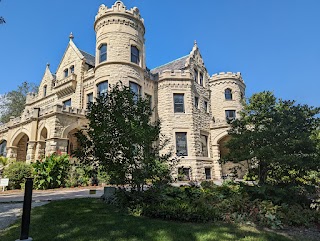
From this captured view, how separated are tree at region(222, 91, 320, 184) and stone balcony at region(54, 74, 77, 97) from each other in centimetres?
1893

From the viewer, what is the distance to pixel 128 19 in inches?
862

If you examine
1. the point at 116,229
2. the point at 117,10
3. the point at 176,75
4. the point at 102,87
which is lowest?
the point at 116,229

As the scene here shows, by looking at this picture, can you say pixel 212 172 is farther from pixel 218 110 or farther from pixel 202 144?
pixel 218 110

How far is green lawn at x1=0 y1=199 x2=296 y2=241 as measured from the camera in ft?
16.5

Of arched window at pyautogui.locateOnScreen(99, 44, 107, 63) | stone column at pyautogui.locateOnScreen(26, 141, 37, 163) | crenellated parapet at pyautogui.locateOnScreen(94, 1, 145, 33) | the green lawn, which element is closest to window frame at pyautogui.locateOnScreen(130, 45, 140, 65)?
crenellated parapet at pyautogui.locateOnScreen(94, 1, 145, 33)

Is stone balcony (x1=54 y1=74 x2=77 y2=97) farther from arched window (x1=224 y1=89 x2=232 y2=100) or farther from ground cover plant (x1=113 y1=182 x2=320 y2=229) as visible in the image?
ground cover plant (x1=113 y1=182 x2=320 y2=229)

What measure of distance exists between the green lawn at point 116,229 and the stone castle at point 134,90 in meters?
12.7

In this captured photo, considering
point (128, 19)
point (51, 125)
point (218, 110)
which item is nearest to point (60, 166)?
point (51, 125)

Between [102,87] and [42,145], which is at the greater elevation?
[102,87]

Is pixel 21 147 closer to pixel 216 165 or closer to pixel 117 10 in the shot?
pixel 117 10

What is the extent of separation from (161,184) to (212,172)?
1711 cm

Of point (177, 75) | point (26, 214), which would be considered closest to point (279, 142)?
point (26, 214)

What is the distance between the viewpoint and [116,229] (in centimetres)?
545

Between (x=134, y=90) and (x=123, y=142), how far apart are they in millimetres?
14070
